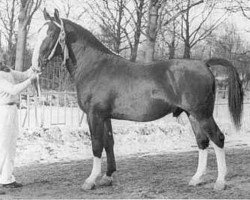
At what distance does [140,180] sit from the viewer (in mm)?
6289

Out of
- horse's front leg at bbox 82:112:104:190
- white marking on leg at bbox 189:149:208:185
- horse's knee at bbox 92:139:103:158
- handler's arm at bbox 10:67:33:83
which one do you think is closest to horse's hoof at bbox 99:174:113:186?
horse's front leg at bbox 82:112:104:190

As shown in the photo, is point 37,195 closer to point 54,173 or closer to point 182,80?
point 54,173

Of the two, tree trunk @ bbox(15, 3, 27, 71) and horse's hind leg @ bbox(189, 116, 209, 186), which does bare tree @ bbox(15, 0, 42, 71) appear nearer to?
tree trunk @ bbox(15, 3, 27, 71)

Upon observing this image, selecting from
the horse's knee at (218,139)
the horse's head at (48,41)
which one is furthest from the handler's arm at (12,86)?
the horse's knee at (218,139)

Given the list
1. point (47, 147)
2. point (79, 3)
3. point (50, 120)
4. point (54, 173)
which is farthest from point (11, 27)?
point (54, 173)

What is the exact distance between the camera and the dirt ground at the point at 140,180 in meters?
5.36

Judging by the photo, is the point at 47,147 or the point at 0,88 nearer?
the point at 0,88

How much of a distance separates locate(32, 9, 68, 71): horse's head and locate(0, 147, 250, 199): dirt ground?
1.76 meters

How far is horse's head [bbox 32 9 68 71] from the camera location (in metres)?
5.78

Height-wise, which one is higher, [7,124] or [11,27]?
[11,27]

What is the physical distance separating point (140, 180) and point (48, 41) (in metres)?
2.47

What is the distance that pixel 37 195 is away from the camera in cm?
541

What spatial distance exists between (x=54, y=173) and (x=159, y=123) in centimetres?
683

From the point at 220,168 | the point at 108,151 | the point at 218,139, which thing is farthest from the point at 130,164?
the point at 218,139
